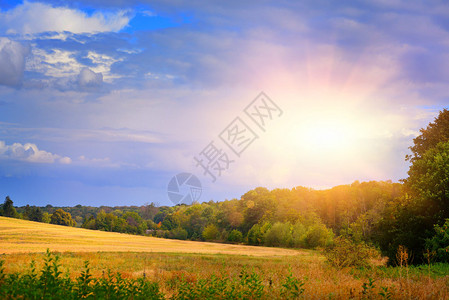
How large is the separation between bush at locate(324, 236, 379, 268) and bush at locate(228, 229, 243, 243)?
73568 millimetres

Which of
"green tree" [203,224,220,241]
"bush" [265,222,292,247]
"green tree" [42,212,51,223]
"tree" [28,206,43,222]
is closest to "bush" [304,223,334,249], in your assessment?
"bush" [265,222,292,247]

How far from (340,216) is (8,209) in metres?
109

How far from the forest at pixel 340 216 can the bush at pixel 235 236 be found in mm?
272

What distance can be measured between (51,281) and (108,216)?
12606cm

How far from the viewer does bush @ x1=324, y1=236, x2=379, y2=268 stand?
27.6 meters

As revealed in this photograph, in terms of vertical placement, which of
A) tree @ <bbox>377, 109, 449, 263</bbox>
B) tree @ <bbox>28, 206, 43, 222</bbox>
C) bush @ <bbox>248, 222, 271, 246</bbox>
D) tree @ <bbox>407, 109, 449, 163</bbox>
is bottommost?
bush @ <bbox>248, 222, 271, 246</bbox>

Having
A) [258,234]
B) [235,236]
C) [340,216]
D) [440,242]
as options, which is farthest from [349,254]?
[235,236]

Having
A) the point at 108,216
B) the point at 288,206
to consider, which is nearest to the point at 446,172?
the point at 288,206

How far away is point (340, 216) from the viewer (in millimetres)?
96125

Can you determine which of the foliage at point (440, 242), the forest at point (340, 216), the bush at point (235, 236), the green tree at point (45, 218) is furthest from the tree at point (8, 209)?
the foliage at point (440, 242)

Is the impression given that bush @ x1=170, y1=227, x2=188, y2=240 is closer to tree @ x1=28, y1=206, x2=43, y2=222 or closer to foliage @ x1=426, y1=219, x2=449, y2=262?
tree @ x1=28, y1=206, x2=43, y2=222

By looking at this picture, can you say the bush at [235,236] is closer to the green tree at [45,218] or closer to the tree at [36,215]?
the green tree at [45,218]

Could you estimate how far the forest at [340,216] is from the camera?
93.6 feet

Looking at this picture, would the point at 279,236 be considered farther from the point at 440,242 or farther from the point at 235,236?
the point at 440,242
